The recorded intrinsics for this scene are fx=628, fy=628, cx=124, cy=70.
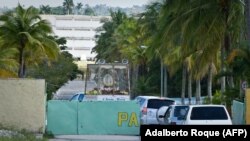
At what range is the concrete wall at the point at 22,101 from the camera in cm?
2550

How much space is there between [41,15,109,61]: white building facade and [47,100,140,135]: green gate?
13360 centimetres

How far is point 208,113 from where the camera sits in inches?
835

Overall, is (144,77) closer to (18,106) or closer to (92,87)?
(92,87)

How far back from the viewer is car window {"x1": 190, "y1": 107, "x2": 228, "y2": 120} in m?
21.2

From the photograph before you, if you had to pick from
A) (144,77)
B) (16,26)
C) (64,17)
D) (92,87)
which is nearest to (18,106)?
(92,87)

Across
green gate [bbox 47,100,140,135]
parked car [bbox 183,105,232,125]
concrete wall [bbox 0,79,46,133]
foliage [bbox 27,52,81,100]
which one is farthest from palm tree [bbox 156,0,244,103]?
foliage [bbox 27,52,81,100]

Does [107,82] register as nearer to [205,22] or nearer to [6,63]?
[205,22]

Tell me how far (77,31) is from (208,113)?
151108 millimetres

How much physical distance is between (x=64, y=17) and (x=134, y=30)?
316 feet

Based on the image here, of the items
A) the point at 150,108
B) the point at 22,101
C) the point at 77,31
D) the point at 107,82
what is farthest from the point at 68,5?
the point at 22,101

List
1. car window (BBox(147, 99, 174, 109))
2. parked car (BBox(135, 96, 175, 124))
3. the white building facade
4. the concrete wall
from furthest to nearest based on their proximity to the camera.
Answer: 1. the white building facade
2. car window (BBox(147, 99, 174, 109))
3. parked car (BBox(135, 96, 175, 124))
4. the concrete wall

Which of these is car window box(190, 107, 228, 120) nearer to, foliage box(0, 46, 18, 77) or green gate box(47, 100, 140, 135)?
green gate box(47, 100, 140, 135)

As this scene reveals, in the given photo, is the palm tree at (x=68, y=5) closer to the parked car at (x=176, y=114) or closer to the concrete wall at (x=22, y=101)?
the concrete wall at (x=22, y=101)

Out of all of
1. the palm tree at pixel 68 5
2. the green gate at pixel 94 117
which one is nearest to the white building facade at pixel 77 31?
the palm tree at pixel 68 5
